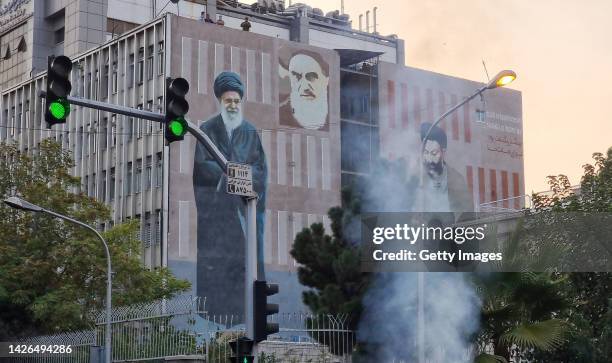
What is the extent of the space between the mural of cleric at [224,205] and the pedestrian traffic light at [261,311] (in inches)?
1686

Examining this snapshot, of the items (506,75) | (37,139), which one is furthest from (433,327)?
(37,139)

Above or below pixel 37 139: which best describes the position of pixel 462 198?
below

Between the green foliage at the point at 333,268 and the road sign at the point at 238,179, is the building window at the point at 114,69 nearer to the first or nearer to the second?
the green foliage at the point at 333,268

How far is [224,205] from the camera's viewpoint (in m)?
63.1

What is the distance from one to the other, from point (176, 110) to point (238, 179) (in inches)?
116

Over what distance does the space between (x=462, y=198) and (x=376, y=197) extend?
39.0 metres

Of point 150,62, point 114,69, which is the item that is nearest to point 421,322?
point 150,62

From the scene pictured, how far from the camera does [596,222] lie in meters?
30.5

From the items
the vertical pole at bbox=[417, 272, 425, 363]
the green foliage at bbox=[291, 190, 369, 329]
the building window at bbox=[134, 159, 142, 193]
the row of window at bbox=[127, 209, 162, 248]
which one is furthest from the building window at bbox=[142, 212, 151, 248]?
the vertical pole at bbox=[417, 272, 425, 363]

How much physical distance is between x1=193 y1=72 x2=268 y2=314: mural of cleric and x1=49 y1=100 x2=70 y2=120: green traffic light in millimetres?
45692

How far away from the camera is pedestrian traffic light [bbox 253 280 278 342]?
1792cm

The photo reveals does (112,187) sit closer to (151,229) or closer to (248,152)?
(151,229)

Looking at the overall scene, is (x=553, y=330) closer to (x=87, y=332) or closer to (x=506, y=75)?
(x=506, y=75)

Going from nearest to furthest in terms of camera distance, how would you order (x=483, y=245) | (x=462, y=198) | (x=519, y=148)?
(x=483, y=245), (x=462, y=198), (x=519, y=148)
